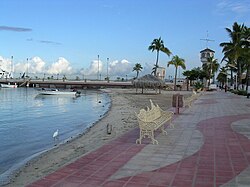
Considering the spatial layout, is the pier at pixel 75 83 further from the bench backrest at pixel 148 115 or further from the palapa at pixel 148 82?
the bench backrest at pixel 148 115

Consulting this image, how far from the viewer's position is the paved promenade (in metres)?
5.16

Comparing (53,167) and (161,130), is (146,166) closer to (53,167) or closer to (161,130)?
(53,167)

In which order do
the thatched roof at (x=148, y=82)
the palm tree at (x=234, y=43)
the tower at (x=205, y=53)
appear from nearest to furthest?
the palm tree at (x=234, y=43), the thatched roof at (x=148, y=82), the tower at (x=205, y=53)

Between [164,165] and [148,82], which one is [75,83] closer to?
[148,82]

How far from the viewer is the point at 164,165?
20.2 feet

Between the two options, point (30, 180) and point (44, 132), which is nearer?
point (30, 180)

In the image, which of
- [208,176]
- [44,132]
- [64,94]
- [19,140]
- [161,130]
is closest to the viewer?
[208,176]

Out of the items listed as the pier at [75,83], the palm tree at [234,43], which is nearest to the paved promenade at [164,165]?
the palm tree at [234,43]

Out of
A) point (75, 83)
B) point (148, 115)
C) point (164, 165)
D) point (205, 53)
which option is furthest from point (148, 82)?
point (205, 53)

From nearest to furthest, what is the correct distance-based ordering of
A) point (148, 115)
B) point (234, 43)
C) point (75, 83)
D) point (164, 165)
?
point (164, 165)
point (148, 115)
point (234, 43)
point (75, 83)

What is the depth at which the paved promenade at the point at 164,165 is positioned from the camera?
16.9 feet

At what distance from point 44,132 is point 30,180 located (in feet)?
26.3

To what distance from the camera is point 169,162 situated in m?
6.39

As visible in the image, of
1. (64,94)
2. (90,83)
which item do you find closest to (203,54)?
(90,83)
